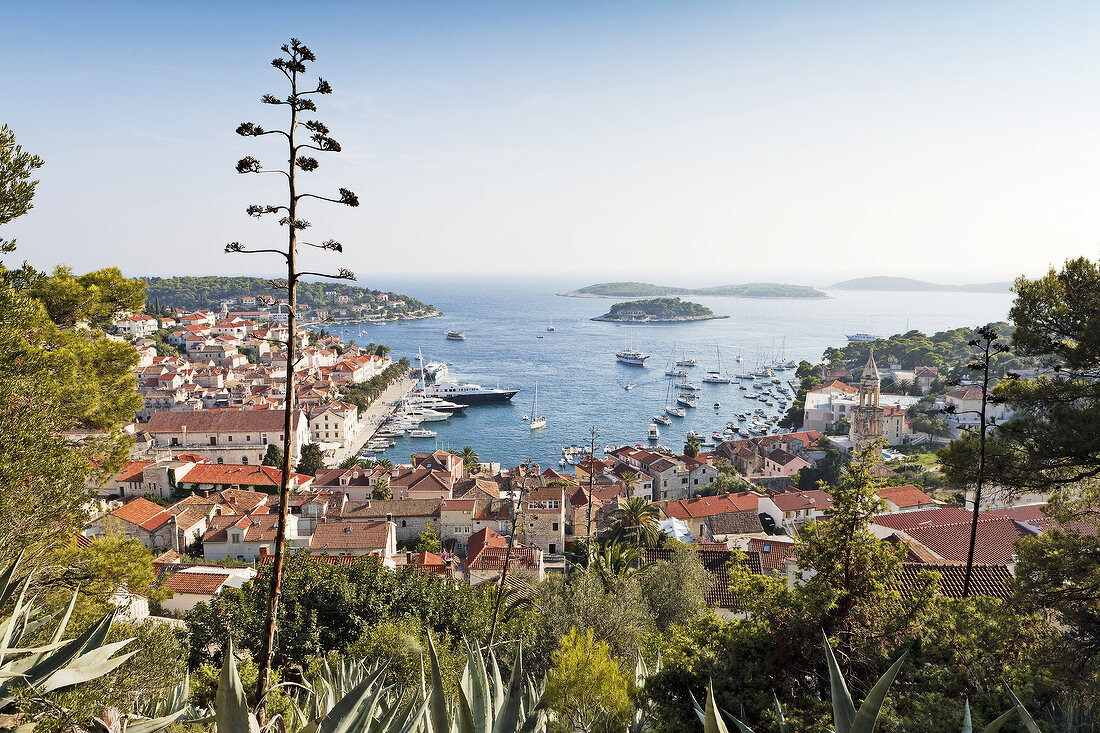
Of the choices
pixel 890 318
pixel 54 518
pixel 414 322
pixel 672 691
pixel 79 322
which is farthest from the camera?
pixel 890 318

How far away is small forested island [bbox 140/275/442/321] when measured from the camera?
120688 mm

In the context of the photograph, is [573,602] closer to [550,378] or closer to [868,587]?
[868,587]

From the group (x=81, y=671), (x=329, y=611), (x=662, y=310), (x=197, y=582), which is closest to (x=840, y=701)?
(x=81, y=671)

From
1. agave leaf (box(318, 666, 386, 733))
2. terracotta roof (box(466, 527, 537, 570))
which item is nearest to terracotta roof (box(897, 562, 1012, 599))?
terracotta roof (box(466, 527, 537, 570))

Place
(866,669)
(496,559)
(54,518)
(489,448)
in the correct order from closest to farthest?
(866,669) → (54,518) → (496,559) → (489,448)

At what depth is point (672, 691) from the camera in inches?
243

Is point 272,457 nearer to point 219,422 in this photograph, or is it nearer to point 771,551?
point 219,422

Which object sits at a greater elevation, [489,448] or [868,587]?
[868,587]

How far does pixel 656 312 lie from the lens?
13862cm

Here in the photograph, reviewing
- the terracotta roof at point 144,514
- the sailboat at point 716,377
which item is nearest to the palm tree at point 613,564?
the terracotta roof at point 144,514

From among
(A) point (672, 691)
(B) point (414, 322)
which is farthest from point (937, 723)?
(B) point (414, 322)

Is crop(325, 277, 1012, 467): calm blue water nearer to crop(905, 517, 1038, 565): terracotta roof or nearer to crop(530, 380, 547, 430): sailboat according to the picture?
crop(530, 380, 547, 430): sailboat

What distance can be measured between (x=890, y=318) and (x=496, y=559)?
541 ft

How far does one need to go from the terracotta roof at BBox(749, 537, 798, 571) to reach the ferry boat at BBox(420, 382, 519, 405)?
39975mm
